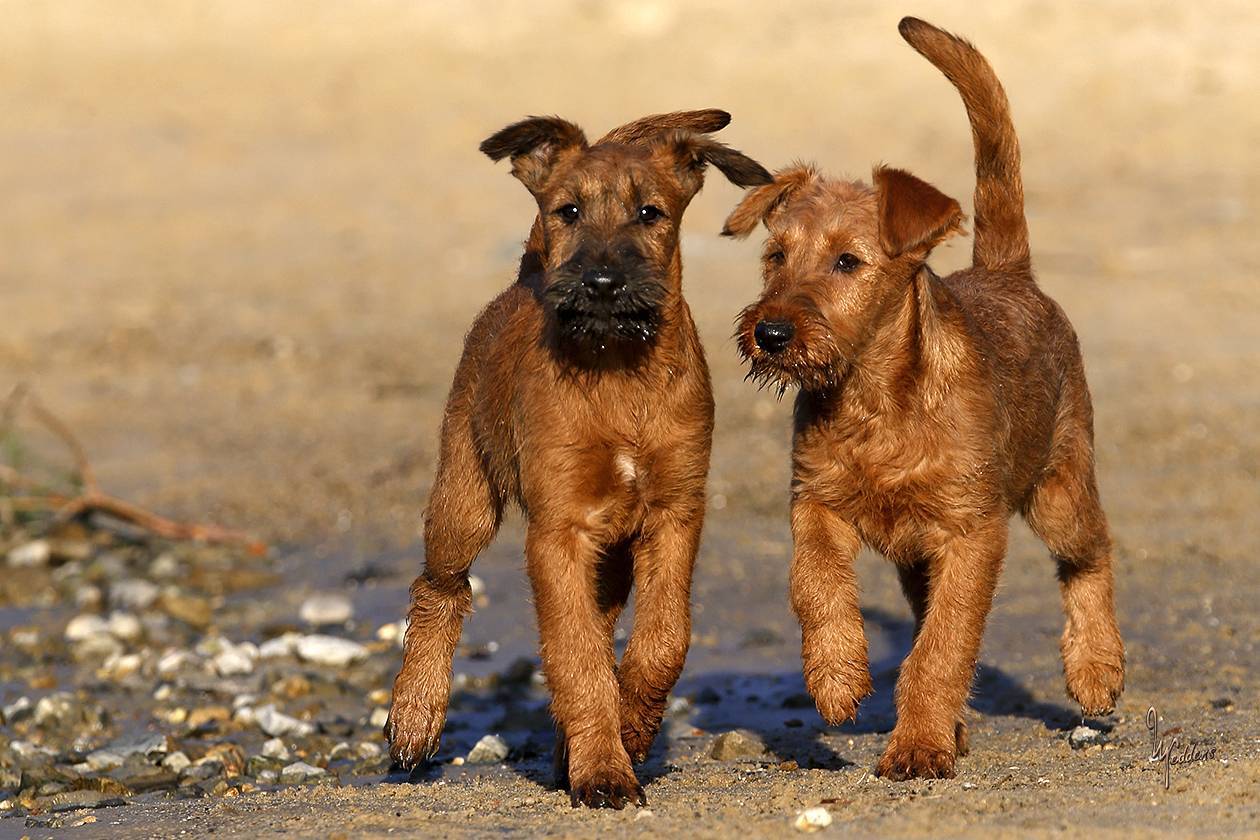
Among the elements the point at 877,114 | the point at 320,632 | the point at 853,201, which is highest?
the point at 877,114

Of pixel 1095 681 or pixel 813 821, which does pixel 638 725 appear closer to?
pixel 813 821

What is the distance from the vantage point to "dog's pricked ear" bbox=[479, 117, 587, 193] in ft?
21.3

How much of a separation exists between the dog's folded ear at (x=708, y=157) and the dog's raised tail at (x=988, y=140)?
116cm

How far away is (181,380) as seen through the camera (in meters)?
14.2

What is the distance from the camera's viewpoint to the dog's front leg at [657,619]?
612 cm

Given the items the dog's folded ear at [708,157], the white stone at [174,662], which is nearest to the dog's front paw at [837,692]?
the dog's folded ear at [708,157]

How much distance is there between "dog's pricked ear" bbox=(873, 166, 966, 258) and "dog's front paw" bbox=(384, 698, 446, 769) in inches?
89.5

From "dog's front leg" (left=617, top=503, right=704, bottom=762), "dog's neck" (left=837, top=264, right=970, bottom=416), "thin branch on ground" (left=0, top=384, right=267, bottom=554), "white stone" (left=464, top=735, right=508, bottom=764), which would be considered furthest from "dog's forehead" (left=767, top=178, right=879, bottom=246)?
"thin branch on ground" (left=0, top=384, right=267, bottom=554)

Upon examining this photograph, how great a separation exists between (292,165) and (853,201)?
526 inches

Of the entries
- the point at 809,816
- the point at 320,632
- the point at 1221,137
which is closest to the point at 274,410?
the point at 320,632

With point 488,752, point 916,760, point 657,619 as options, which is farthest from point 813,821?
point 488,752

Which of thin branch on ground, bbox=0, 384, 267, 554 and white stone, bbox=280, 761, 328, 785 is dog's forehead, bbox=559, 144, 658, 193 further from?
thin branch on ground, bbox=0, 384, 267, 554

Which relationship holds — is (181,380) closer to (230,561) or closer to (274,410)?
(274,410)

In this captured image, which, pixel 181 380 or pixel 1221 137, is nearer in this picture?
pixel 181 380
